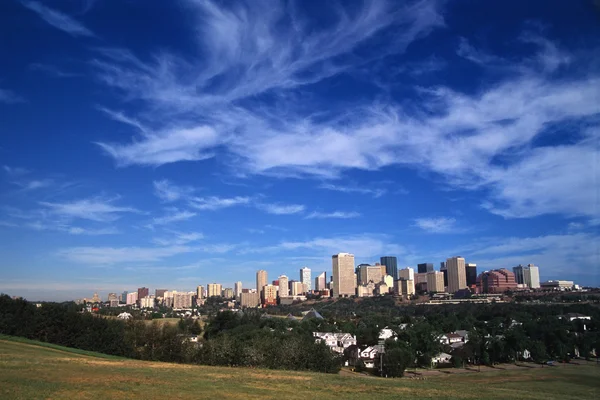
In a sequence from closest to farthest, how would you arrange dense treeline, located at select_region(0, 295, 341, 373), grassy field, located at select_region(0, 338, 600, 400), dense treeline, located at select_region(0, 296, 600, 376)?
grassy field, located at select_region(0, 338, 600, 400) → dense treeline, located at select_region(0, 295, 341, 373) → dense treeline, located at select_region(0, 296, 600, 376)

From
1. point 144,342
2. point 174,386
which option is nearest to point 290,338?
point 144,342

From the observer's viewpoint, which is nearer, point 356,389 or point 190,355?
point 356,389

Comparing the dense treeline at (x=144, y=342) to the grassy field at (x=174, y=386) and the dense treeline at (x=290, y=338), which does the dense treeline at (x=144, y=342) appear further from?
the grassy field at (x=174, y=386)

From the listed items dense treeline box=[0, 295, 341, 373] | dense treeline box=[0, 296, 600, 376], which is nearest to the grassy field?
dense treeline box=[0, 296, 600, 376]

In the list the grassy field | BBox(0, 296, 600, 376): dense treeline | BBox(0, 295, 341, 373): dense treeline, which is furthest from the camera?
BBox(0, 296, 600, 376): dense treeline

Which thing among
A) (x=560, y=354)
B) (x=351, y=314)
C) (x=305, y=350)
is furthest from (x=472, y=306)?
(x=305, y=350)

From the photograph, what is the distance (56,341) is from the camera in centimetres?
5591

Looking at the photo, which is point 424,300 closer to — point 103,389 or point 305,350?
point 305,350

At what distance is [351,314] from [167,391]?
14697 centimetres

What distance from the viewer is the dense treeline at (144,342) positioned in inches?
1807

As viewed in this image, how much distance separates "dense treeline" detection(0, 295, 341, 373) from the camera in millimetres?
45906

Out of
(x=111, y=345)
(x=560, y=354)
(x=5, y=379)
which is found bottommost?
(x=560, y=354)

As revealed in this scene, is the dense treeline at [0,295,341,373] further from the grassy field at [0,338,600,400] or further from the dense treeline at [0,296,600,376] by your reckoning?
the grassy field at [0,338,600,400]

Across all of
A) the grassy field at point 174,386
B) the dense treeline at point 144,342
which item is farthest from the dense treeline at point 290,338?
the grassy field at point 174,386
